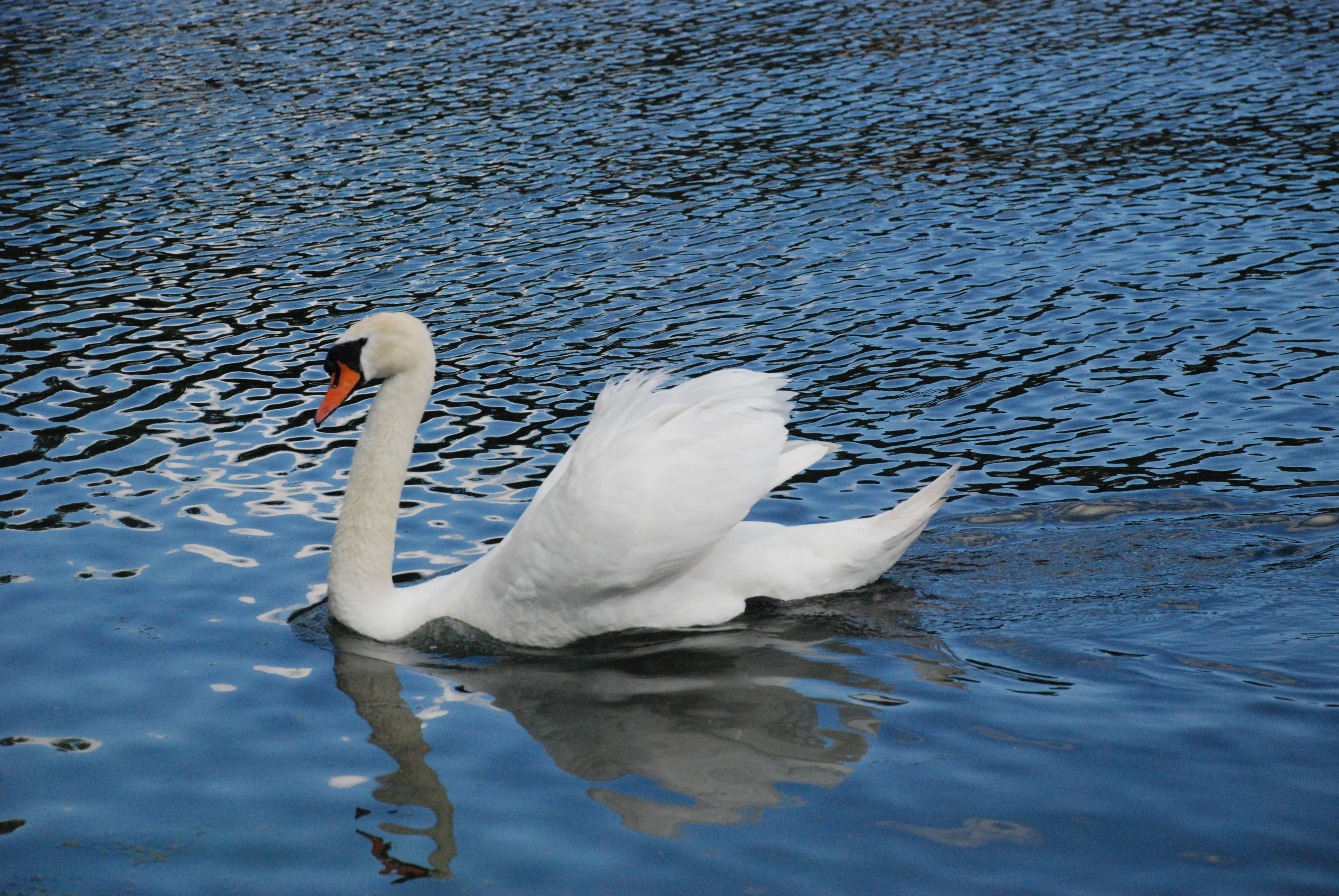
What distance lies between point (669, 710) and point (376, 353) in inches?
92.8

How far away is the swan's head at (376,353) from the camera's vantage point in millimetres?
6723

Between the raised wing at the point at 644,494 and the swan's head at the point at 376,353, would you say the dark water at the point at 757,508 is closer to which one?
the raised wing at the point at 644,494

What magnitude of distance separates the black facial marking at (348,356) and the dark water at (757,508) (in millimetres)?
1302

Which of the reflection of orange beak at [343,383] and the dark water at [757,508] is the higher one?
the reflection of orange beak at [343,383]

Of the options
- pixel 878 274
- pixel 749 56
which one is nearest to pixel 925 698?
pixel 878 274

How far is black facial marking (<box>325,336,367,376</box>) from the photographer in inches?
264

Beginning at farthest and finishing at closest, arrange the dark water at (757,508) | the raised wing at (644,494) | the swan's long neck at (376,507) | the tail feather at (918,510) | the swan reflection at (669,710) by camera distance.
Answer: the swan's long neck at (376,507)
the tail feather at (918,510)
the raised wing at (644,494)
the swan reflection at (669,710)
the dark water at (757,508)

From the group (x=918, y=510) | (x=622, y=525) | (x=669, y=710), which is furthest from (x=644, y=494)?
(x=918, y=510)

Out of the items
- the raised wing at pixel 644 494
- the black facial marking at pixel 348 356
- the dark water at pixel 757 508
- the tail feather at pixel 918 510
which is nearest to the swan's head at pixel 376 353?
the black facial marking at pixel 348 356

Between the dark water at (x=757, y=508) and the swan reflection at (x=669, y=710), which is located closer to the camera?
the dark water at (x=757, y=508)

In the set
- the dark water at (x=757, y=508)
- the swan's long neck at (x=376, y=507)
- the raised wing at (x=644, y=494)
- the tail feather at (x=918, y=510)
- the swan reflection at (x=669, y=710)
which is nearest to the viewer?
the dark water at (x=757, y=508)

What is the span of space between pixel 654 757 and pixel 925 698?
1.22 m

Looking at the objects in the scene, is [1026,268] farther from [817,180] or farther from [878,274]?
[817,180]

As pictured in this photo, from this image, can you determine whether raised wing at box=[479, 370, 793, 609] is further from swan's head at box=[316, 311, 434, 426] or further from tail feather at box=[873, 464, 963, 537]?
swan's head at box=[316, 311, 434, 426]
